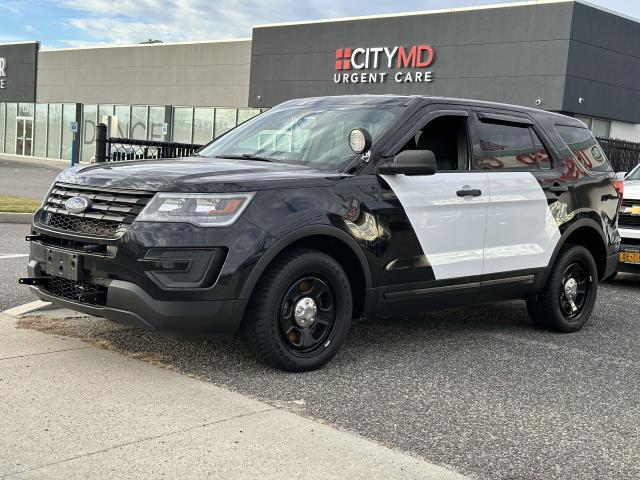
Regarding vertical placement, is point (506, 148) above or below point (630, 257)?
above

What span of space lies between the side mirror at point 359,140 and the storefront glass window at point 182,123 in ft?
112

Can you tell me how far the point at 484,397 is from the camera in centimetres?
464

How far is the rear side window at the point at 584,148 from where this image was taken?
664 centimetres

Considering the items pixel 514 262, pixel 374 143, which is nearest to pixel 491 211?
pixel 514 262

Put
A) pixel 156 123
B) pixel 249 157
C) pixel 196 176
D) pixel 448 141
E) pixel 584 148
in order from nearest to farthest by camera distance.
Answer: pixel 196 176
pixel 249 157
pixel 448 141
pixel 584 148
pixel 156 123

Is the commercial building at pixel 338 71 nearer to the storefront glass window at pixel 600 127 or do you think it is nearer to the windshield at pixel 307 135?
the storefront glass window at pixel 600 127

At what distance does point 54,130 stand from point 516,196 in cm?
4381

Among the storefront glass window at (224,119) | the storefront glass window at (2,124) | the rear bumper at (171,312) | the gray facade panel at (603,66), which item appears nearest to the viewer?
the rear bumper at (171,312)

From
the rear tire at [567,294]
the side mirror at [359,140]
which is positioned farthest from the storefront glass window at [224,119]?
the side mirror at [359,140]

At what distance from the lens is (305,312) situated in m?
4.78

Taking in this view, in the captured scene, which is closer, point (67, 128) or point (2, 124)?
point (67, 128)

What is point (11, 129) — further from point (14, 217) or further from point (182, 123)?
point (14, 217)

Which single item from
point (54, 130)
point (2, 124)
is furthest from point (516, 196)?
point (2, 124)

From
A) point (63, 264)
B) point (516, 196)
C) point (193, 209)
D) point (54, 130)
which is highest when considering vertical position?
point (54, 130)
